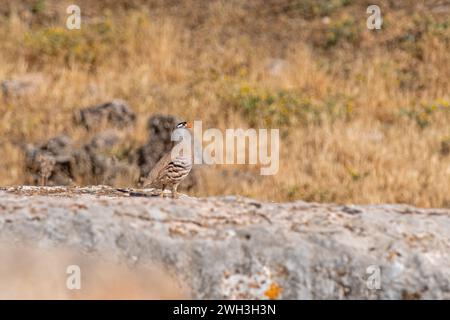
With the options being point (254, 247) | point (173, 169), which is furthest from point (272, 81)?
point (254, 247)

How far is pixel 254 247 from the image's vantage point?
5.00 m

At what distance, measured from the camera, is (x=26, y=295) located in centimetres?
470

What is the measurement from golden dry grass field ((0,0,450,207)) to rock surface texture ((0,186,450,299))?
247 inches

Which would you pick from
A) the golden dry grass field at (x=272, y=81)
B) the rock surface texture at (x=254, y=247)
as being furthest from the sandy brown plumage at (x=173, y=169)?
the golden dry grass field at (x=272, y=81)

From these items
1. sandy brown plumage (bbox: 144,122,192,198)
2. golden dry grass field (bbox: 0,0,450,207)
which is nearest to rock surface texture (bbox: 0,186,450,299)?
sandy brown plumage (bbox: 144,122,192,198)

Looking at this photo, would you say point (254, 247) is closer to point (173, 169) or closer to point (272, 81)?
point (173, 169)

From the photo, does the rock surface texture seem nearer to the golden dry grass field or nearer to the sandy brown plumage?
the sandy brown plumage

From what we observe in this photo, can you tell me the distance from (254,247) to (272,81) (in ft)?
36.9

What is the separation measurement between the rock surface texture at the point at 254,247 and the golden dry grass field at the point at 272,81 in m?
6.27

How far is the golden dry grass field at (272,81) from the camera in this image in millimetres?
12234

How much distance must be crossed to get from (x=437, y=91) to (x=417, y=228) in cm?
1076

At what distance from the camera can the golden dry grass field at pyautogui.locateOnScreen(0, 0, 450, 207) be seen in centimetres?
1223

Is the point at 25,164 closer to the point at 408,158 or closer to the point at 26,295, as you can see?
the point at 408,158
